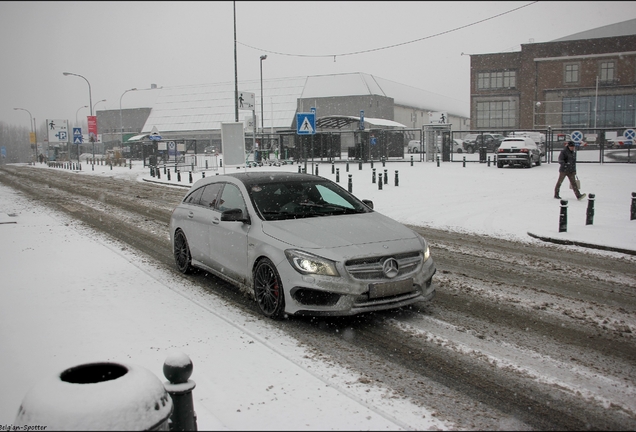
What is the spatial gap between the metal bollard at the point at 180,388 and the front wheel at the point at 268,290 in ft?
8.39

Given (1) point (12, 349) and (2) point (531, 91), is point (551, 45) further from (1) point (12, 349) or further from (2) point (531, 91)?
(1) point (12, 349)

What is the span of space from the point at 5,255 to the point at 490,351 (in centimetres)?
879

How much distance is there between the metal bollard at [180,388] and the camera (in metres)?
3.19

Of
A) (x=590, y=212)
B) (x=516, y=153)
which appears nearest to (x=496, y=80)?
(x=516, y=153)

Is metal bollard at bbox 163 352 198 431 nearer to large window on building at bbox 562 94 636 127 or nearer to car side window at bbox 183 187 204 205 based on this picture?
car side window at bbox 183 187 204 205

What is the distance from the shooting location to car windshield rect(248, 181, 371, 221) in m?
6.70

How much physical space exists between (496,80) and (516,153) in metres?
42.1

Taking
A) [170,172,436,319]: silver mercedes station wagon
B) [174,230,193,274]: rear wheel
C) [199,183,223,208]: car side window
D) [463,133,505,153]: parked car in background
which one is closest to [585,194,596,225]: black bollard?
[170,172,436,319]: silver mercedes station wagon

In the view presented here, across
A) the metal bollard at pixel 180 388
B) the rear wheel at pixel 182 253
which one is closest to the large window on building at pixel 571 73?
the rear wheel at pixel 182 253

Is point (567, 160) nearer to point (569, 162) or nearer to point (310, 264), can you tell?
point (569, 162)

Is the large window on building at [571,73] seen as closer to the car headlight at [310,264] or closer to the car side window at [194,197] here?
the car side window at [194,197]

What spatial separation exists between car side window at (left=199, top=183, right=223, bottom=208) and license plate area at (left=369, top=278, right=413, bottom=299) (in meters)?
2.99

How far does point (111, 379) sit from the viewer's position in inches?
117

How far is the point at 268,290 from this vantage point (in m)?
6.04
